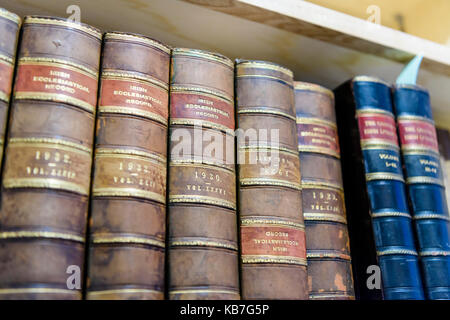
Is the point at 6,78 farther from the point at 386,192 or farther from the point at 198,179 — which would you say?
the point at 386,192

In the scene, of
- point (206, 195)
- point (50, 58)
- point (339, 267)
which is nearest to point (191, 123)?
point (206, 195)

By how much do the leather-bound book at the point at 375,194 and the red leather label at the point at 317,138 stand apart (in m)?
0.05

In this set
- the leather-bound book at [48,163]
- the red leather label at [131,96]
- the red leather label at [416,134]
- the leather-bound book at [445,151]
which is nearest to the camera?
the leather-bound book at [48,163]

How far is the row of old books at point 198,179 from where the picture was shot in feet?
2.27

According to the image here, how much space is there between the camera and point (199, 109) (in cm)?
84

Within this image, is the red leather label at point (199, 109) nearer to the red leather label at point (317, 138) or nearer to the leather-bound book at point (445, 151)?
the red leather label at point (317, 138)

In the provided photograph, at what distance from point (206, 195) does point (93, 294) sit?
226 millimetres

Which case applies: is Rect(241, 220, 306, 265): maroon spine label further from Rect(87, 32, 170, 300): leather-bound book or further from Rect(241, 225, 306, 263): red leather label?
Rect(87, 32, 170, 300): leather-bound book

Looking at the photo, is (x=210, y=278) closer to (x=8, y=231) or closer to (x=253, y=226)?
(x=253, y=226)

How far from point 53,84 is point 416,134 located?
703 mm

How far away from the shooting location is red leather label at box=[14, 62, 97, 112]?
0.73 m

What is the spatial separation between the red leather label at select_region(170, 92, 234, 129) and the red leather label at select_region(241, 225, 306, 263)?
19 centimetres

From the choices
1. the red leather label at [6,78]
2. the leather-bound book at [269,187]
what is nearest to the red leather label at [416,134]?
the leather-bound book at [269,187]

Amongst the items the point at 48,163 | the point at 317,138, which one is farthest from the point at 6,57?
the point at 317,138
